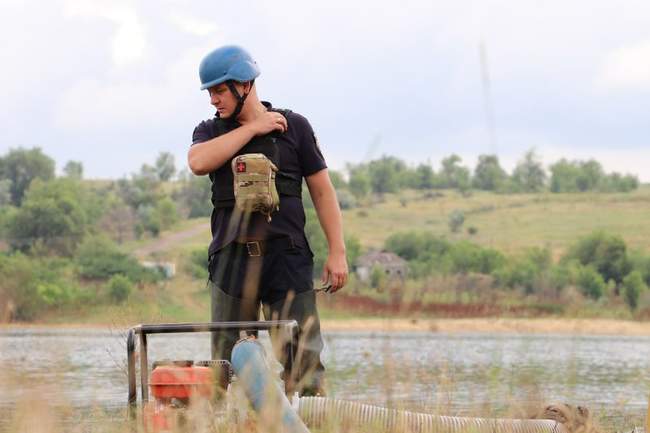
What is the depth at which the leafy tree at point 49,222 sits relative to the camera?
4154 inches

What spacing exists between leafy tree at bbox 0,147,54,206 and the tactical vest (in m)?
146

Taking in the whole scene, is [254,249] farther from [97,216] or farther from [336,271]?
[97,216]

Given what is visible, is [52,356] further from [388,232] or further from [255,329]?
[388,232]

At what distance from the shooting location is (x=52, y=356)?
198 inches

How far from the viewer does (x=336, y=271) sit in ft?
19.4

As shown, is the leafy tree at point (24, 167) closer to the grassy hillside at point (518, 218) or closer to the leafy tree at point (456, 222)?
the grassy hillside at point (518, 218)

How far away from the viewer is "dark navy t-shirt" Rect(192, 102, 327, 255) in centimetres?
570

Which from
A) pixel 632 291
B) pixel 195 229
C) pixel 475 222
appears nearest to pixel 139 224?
pixel 195 229

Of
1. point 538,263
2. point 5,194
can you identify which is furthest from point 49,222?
point 538,263

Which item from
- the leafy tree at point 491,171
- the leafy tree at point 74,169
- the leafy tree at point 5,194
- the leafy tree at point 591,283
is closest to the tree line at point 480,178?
the leafy tree at point 491,171

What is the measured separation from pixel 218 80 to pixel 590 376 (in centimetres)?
1174

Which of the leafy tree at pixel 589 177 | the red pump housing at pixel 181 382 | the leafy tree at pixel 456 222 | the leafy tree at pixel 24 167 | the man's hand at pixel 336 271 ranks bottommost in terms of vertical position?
the red pump housing at pixel 181 382

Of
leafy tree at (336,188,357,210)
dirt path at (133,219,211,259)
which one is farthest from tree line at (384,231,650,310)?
dirt path at (133,219,211,259)

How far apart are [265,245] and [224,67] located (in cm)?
79
